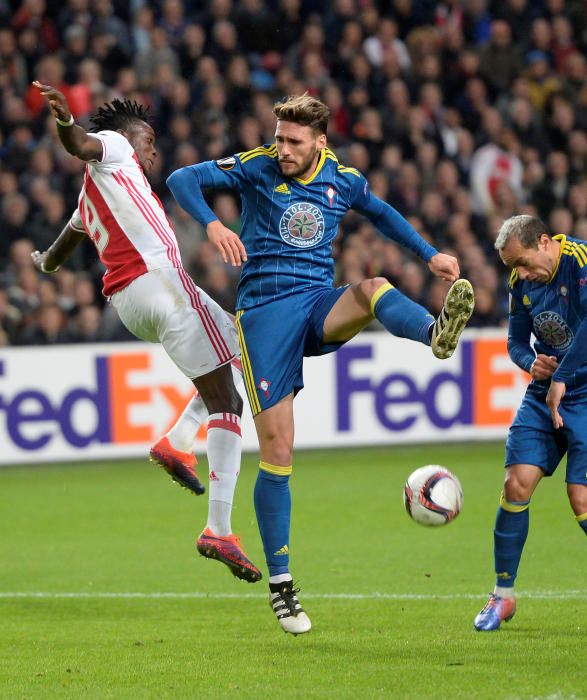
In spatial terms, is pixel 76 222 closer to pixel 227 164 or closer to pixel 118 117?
pixel 118 117

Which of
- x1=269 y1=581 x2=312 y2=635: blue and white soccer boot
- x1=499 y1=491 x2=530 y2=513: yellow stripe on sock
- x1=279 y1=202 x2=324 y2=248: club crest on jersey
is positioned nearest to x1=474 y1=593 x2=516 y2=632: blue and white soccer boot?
x1=499 y1=491 x2=530 y2=513: yellow stripe on sock

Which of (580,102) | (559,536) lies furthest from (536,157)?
(559,536)

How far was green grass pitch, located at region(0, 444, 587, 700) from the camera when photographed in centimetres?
505

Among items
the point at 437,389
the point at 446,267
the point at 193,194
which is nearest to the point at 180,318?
the point at 193,194

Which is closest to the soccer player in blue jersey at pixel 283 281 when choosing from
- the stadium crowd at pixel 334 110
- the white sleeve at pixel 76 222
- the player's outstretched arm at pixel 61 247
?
the white sleeve at pixel 76 222

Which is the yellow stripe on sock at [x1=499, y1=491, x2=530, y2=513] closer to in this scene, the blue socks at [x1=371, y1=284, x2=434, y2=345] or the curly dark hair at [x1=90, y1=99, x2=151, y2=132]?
the blue socks at [x1=371, y1=284, x2=434, y2=345]

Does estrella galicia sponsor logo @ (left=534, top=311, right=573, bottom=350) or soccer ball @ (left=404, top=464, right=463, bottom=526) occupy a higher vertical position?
estrella galicia sponsor logo @ (left=534, top=311, right=573, bottom=350)

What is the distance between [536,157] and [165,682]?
37.5ft

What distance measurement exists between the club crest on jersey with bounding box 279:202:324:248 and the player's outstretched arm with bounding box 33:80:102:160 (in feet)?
3.02

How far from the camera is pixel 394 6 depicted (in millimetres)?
16188

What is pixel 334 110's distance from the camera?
14.7 meters

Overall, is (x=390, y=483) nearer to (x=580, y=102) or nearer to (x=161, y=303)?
(x=161, y=303)

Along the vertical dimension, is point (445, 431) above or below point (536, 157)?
below

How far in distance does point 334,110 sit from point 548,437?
30.3ft
